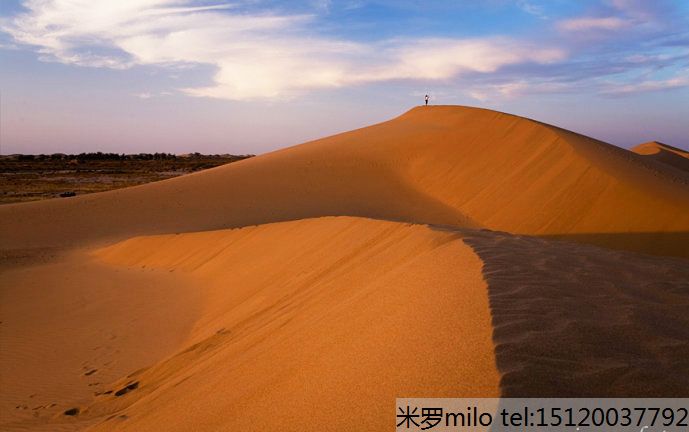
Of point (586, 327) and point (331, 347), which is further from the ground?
point (586, 327)

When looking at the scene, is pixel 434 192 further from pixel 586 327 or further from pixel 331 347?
pixel 586 327

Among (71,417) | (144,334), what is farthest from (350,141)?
(71,417)

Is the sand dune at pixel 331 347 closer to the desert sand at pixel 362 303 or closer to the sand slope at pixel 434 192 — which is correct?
the desert sand at pixel 362 303

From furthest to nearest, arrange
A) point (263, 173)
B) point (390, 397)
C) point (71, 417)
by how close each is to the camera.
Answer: point (263, 173)
point (71, 417)
point (390, 397)

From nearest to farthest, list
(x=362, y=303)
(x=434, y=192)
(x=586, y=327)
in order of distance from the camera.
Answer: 1. (x=586, y=327)
2. (x=362, y=303)
3. (x=434, y=192)

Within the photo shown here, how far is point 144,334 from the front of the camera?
7.24 metres

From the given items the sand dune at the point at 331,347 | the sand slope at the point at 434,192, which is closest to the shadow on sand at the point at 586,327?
the sand dune at the point at 331,347

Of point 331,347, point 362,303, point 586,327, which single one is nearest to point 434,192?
point 362,303

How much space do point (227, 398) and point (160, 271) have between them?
8588mm

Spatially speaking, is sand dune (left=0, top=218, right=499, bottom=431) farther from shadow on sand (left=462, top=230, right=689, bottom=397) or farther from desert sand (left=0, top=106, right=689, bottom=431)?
shadow on sand (left=462, top=230, right=689, bottom=397)

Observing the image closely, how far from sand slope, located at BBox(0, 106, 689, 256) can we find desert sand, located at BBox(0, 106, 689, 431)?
0.32 feet

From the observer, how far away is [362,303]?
13.9ft

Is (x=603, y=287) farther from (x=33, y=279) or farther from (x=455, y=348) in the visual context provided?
(x=33, y=279)

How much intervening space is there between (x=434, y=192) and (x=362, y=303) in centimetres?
1360
